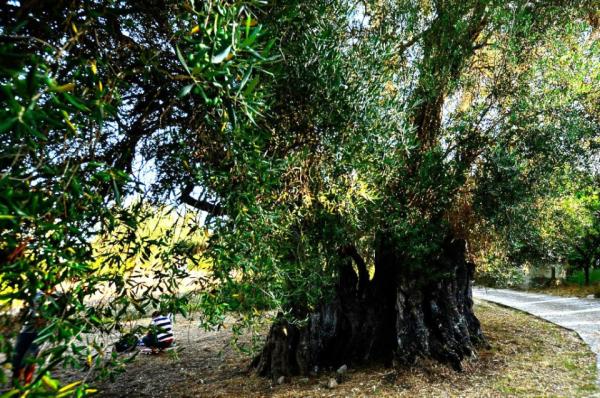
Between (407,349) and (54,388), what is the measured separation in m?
6.58

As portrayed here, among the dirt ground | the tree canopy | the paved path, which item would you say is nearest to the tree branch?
the tree canopy

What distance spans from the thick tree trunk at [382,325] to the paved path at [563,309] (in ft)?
7.83

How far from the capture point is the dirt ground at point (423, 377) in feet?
20.1

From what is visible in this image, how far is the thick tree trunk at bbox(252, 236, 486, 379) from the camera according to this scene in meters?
7.17

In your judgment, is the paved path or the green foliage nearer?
the paved path

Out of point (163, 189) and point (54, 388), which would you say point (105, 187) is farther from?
Answer: point (54, 388)

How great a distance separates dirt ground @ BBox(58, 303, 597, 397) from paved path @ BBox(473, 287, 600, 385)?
0.43 m

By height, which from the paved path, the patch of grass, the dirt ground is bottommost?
the dirt ground

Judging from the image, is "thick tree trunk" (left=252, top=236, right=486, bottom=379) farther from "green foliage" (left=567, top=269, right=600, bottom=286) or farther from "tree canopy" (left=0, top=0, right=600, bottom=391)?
"green foliage" (left=567, top=269, right=600, bottom=286)

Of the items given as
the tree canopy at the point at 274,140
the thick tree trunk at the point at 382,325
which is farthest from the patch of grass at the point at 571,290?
the thick tree trunk at the point at 382,325

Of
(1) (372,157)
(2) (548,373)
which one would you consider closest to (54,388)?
(1) (372,157)

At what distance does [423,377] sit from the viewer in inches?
256

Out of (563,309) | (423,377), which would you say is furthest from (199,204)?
(563,309)

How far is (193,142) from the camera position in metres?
3.48
